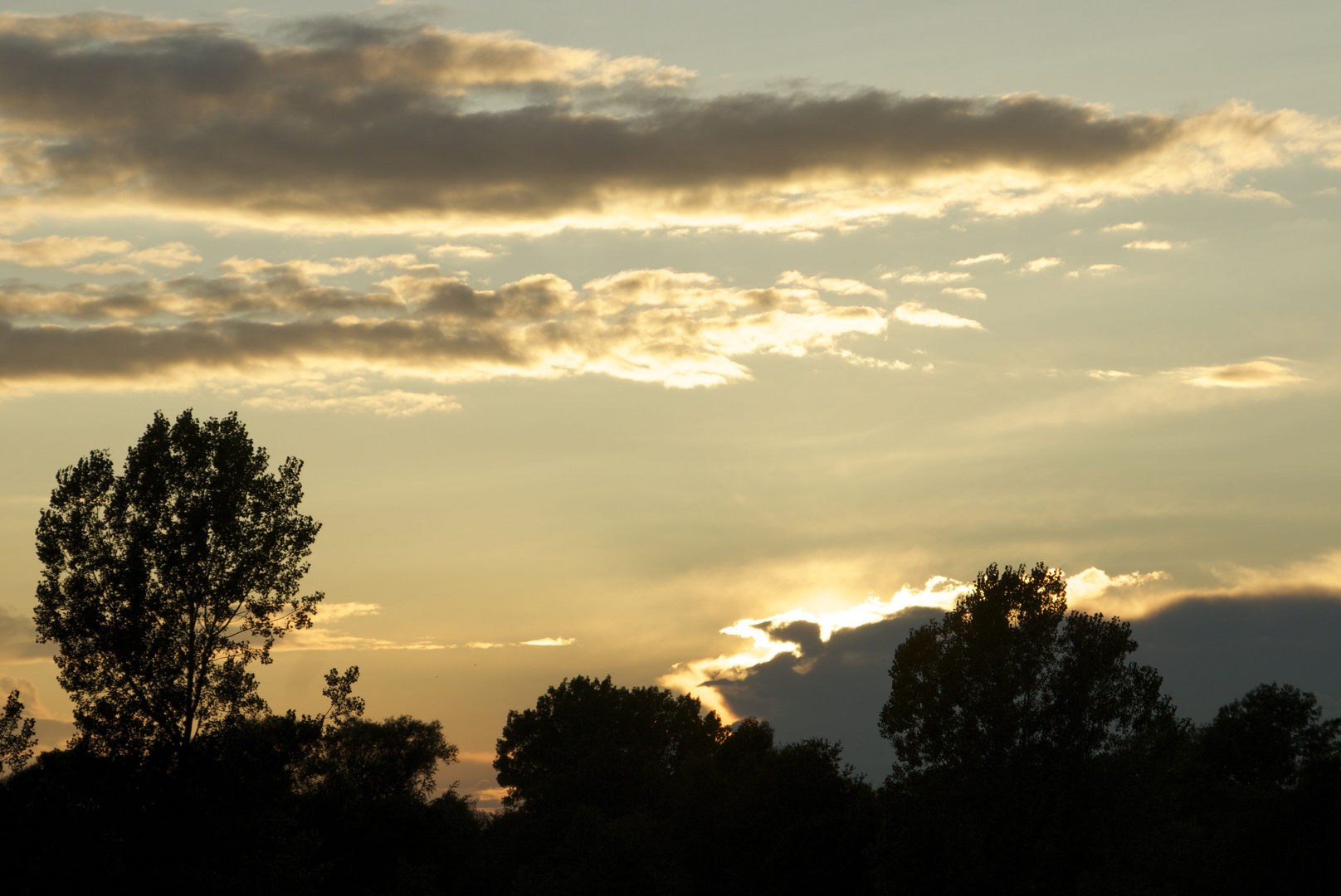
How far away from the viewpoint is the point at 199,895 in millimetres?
50250

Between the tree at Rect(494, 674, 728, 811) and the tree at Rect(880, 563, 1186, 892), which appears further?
the tree at Rect(494, 674, 728, 811)

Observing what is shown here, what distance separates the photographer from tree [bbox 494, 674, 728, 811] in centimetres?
15562

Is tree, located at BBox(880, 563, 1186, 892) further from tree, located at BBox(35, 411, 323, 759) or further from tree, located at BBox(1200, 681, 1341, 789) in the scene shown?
tree, located at BBox(1200, 681, 1341, 789)

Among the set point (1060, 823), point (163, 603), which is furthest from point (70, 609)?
point (1060, 823)

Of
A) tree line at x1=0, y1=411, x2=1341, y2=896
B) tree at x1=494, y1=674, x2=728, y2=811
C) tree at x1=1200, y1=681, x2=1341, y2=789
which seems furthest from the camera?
tree at x1=494, y1=674, x2=728, y2=811

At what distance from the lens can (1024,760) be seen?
67.2 meters

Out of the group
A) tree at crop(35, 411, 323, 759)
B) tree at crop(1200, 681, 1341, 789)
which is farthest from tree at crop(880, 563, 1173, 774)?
tree at crop(1200, 681, 1341, 789)

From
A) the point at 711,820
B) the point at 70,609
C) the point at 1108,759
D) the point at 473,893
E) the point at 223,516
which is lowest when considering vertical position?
the point at 473,893

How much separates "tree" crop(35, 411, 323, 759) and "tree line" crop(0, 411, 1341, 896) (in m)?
0.09

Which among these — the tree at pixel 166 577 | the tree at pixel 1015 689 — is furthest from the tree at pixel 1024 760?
the tree at pixel 166 577

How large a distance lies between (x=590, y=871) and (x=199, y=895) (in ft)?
125

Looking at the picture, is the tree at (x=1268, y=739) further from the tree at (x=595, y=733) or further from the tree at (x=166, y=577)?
the tree at (x=166, y=577)

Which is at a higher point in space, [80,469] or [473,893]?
[80,469]

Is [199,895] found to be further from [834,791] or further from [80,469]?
[834,791]
